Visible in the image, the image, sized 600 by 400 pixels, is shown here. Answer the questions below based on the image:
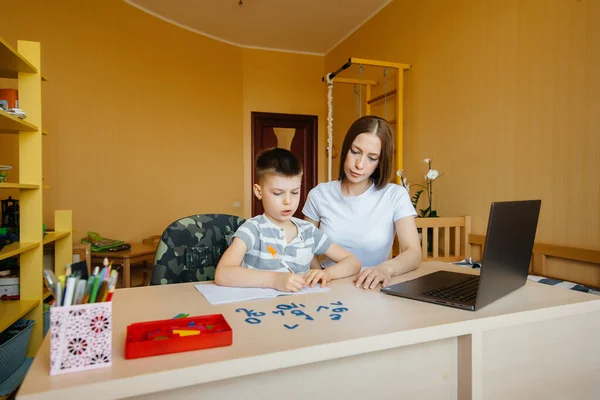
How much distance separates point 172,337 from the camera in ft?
2.13

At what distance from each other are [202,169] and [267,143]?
35.2 inches

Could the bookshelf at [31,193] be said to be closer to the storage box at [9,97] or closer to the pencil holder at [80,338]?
the storage box at [9,97]

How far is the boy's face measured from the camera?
1205 mm

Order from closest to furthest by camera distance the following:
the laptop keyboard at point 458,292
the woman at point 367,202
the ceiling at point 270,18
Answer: the laptop keyboard at point 458,292
the woman at point 367,202
the ceiling at point 270,18

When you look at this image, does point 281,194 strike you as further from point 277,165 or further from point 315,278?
point 315,278

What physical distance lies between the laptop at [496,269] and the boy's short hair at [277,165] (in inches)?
16.7

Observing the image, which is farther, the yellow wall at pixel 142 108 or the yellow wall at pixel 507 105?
the yellow wall at pixel 142 108

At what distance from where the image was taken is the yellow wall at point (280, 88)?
194 inches

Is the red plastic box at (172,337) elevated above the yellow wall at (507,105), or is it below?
below

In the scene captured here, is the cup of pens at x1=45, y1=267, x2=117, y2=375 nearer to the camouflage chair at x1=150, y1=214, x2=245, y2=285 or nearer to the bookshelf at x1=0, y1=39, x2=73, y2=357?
the camouflage chair at x1=150, y1=214, x2=245, y2=285

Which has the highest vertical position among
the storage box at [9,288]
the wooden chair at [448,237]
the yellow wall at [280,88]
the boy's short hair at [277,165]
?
the yellow wall at [280,88]

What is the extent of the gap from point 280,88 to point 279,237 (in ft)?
13.3

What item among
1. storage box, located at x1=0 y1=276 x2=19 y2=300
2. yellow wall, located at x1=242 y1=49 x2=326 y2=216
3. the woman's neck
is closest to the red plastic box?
the woman's neck

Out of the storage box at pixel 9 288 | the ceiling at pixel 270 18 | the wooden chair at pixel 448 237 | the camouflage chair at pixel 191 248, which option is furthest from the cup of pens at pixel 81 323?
the ceiling at pixel 270 18
